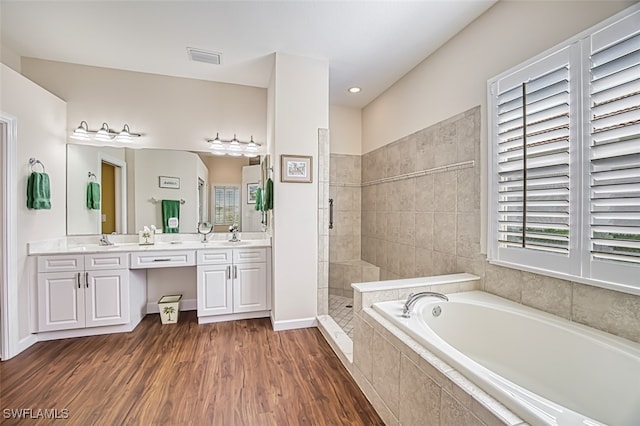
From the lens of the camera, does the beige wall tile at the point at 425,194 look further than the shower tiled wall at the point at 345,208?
No

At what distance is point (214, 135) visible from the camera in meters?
3.33

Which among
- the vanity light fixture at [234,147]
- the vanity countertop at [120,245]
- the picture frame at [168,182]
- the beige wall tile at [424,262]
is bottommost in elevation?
the beige wall tile at [424,262]

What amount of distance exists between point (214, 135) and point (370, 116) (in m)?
2.16

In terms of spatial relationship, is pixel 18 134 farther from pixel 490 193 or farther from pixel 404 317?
pixel 490 193

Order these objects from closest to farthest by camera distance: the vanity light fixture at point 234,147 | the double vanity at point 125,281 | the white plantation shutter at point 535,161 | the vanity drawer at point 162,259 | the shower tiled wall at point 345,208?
the white plantation shutter at point 535,161 → the double vanity at point 125,281 → the vanity drawer at point 162,259 → the vanity light fixture at point 234,147 → the shower tiled wall at point 345,208

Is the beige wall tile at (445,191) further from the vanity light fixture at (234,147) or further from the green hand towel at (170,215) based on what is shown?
the green hand towel at (170,215)

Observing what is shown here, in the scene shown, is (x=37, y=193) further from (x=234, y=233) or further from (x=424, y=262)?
(x=424, y=262)

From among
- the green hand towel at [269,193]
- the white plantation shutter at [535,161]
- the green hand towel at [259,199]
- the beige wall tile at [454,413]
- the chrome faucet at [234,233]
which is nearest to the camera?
the beige wall tile at [454,413]

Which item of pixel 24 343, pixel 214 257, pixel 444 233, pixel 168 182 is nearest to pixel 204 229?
pixel 214 257

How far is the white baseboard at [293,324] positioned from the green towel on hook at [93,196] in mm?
2304

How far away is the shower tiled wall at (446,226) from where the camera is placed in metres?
1.47

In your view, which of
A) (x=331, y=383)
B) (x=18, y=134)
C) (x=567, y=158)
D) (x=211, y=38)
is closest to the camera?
(x=567, y=158)

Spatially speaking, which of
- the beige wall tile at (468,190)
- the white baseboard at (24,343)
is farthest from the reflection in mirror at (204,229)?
the beige wall tile at (468,190)

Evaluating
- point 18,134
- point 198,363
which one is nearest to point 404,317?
point 198,363
